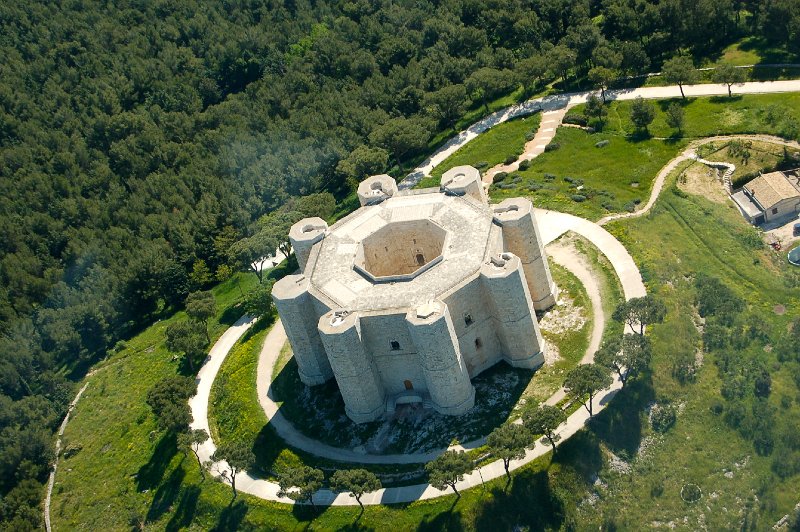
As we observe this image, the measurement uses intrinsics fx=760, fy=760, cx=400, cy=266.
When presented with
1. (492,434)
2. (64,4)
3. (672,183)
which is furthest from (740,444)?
(64,4)

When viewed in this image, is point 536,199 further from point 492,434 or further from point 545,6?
point 545,6

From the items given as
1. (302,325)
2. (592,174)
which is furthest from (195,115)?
(302,325)

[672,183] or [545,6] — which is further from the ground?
[545,6]

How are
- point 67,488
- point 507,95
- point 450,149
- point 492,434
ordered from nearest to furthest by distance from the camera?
point 492,434 → point 67,488 → point 450,149 → point 507,95

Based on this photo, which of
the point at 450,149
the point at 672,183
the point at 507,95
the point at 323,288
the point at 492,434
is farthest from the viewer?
the point at 507,95

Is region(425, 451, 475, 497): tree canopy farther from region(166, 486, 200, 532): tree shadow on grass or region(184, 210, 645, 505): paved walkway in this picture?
region(166, 486, 200, 532): tree shadow on grass

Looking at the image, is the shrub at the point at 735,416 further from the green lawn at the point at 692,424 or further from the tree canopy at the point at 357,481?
→ the tree canopy at the point at 357,481

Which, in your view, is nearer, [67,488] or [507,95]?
[67,488]
